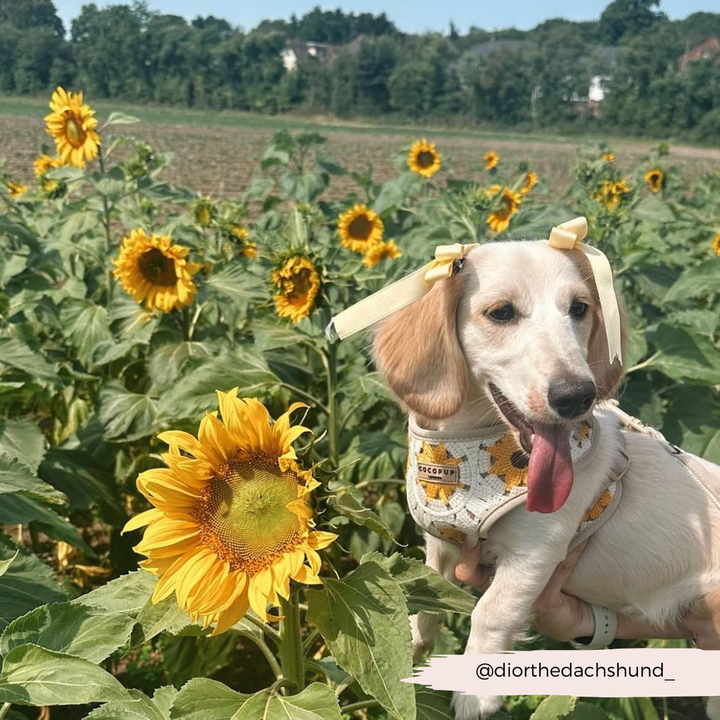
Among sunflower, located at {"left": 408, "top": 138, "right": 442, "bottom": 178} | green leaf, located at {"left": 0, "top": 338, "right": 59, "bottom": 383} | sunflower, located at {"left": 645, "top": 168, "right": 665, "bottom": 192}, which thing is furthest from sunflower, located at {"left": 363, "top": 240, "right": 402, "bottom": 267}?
sunflower, located at {"left": 645, "top": 168, "right": 665, "bottom": 192}

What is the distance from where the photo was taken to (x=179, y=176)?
73.3 feet

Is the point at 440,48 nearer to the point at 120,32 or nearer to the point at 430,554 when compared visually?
the point at 120,32

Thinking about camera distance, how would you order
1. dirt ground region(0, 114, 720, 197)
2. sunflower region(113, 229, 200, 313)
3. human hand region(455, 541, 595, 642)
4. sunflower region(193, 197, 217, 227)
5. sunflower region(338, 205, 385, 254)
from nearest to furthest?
human hand region(455, 541, 595, 642), sunflower region(113, 229, 200, 313), sunflower region(193, 197, 217, 227), sunflower region(338, 205, 385, 254), dirt ground region(0, 114, 720, 197)

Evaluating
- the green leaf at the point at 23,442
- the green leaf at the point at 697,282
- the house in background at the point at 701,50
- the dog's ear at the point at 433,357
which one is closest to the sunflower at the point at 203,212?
the green leaf at the point at 23,442

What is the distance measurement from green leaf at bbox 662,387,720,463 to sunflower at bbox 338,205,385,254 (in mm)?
2480

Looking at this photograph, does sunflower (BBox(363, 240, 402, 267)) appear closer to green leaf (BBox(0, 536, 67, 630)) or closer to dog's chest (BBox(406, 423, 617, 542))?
dog's chest (BBox(406, 423, 617, 542))

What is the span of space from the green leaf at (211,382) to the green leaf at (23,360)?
447 mm

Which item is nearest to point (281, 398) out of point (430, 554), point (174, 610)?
point (430, 554)

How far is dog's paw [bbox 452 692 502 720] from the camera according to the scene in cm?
192

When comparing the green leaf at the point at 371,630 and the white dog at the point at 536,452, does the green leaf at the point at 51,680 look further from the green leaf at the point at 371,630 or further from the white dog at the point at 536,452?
the white dog at the point at 536,452

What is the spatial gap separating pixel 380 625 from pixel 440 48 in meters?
92.4

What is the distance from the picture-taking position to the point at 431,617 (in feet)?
7.63

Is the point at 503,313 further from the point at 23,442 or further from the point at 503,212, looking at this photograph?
the point at 503,212

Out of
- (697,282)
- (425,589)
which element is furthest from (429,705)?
(697,282)
